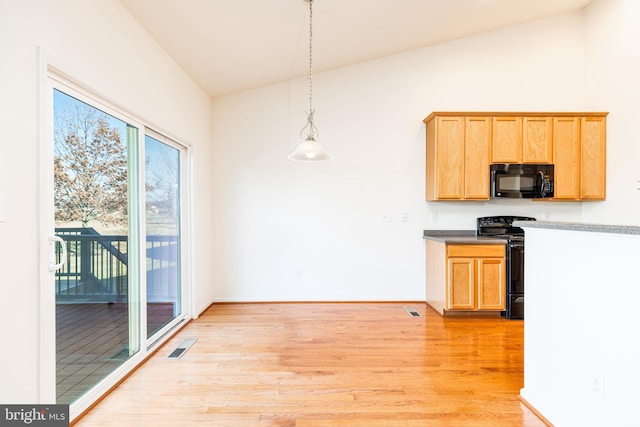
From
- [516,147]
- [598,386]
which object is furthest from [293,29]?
[598,386]

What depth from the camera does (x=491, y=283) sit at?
3748 mm

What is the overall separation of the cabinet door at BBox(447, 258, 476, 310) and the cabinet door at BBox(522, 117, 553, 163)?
1.53 metres

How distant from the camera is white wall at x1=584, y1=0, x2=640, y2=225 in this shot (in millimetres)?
3637

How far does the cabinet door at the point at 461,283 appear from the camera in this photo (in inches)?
147

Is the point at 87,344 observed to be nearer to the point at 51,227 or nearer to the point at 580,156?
the point at 51,227

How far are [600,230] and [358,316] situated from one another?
2.70m

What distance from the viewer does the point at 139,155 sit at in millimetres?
2654

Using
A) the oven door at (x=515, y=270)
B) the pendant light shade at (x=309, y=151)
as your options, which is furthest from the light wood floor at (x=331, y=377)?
the pendant light shade at (x=309, y=151)

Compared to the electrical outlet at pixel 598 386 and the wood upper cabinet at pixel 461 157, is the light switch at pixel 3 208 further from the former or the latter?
the wood upper cabinet at pixel 461 157

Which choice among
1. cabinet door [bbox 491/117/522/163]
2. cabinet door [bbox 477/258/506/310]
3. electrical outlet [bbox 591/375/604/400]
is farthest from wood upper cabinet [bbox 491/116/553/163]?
electrical outlet [bbox 591/375/604/400]

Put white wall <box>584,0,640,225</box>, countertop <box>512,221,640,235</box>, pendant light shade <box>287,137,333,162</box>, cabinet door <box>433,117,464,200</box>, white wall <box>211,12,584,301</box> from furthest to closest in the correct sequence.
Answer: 1. white wall <box>211,12,584,301</box>
2. cabinet door <box>433,117,464,200</box>
3. white wall <box>584,0,640,225</box>
4. pendant light shade <box>287,137,333,162</box>
5. countertop <box>512,221,640,235</box>

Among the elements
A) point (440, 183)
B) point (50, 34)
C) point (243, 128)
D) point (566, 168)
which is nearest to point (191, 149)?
point (243, 128)

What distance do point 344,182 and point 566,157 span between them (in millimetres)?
2783

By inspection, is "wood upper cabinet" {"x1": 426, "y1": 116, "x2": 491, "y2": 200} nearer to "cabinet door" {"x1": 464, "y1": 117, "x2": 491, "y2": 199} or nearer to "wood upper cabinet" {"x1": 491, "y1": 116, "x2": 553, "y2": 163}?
"cabinet door" {"x1": 464, "y1": 117, "x2": 491, "y2": 199}
